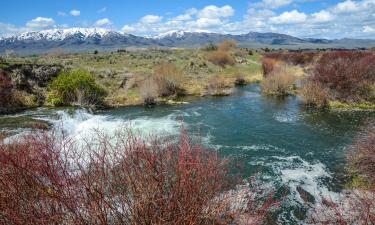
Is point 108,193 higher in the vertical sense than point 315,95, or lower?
higher

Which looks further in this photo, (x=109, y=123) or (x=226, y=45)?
(x=226, y=45)

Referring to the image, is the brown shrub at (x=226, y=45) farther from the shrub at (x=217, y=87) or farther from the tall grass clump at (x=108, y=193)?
the tall grass clump at (x=108, y=193)

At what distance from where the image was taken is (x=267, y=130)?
2955 centimetres

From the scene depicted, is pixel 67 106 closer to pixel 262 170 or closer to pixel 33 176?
pixel 262 170

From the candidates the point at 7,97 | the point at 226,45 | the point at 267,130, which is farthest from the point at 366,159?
the point at 226,45

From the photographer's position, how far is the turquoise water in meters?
19.4

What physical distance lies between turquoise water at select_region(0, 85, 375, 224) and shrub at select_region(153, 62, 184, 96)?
176 inches

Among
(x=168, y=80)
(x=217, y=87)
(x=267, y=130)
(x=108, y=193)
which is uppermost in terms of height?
(x=108, y=193)

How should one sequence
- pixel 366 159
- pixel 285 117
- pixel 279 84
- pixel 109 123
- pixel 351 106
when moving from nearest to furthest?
pixel 366 159
pixel 109 123
pixel 285 117
pixel 351 106
pixel 279 84

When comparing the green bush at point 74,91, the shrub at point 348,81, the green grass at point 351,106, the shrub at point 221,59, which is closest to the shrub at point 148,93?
the green bush at point 74,91

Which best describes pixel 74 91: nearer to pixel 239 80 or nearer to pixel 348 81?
pixel 239 80

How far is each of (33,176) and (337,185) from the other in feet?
50.1

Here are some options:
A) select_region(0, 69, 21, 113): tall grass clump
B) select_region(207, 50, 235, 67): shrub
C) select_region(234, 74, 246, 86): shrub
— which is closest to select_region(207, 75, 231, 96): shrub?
select_region(234, 74, 246, 86): shrub

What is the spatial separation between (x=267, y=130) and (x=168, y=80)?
1989 cm
